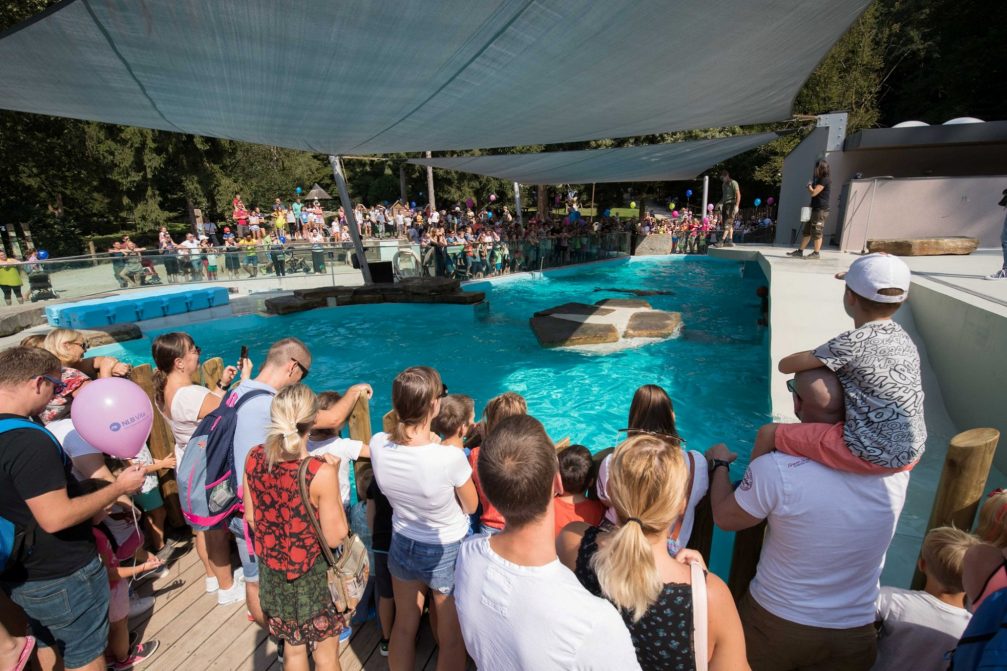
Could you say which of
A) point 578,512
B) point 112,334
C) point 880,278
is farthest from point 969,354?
point 112,334

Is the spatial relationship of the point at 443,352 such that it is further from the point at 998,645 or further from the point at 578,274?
the point at 578,274

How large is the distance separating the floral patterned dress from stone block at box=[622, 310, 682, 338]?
23.2 ft

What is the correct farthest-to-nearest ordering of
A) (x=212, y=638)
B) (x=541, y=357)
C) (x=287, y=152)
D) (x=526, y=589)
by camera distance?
(x=287, y=152) < (x=541, y=357) < (x=212, y=638) < (x=526, y=589)

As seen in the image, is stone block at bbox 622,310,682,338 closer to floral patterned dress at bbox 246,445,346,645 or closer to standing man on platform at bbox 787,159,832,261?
standing man on platform at bbox 787,159,832,261

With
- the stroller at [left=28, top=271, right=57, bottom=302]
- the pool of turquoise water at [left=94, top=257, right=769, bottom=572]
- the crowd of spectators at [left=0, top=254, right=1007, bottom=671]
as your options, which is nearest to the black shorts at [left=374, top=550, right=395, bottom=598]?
the crowd of spectators at [left=0, top=254, right=1007, bottom=671]

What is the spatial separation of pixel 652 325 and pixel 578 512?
7.00 meters

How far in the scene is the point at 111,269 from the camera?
10.2 meters

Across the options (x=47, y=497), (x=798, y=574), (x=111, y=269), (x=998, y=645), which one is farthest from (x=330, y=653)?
(x=111, y=269)

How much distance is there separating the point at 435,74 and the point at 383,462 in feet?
13.4

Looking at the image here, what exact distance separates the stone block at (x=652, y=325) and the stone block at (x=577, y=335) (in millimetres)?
346

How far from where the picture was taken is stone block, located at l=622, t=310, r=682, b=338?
8.25 metres

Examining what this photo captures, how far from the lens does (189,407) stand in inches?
99.0

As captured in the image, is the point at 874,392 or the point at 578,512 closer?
the point at 874,392

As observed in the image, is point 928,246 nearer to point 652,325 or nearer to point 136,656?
point 652,325
